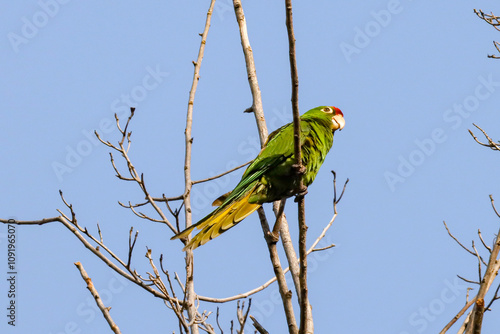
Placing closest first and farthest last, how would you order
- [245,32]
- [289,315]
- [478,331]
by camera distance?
1. [478,331]
2. [289,315]
3. [245,32]

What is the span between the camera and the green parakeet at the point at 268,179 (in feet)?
12.1

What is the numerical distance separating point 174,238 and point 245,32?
5.53 ft

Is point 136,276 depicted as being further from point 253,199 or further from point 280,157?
point 280,157

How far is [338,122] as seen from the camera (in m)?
4.83

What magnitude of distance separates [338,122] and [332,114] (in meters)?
0.10

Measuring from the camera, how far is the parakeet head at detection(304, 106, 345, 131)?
480cm

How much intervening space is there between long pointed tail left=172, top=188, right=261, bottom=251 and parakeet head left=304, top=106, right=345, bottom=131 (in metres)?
1.20

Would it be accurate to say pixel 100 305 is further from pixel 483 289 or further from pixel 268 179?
pixel 483 289

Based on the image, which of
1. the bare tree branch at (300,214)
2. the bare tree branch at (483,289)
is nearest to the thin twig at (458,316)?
the bare tree branch at (483,289)

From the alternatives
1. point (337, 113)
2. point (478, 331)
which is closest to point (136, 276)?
point (478, 331)

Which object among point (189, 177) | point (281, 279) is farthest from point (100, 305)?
point (189, 177)

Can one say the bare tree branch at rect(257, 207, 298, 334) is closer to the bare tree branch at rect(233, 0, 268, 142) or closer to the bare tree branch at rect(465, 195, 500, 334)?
the bare tree branch at rect(233, 0, 268, 142)

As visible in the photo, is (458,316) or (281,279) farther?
(281,279)

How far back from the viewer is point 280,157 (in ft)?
13.2
